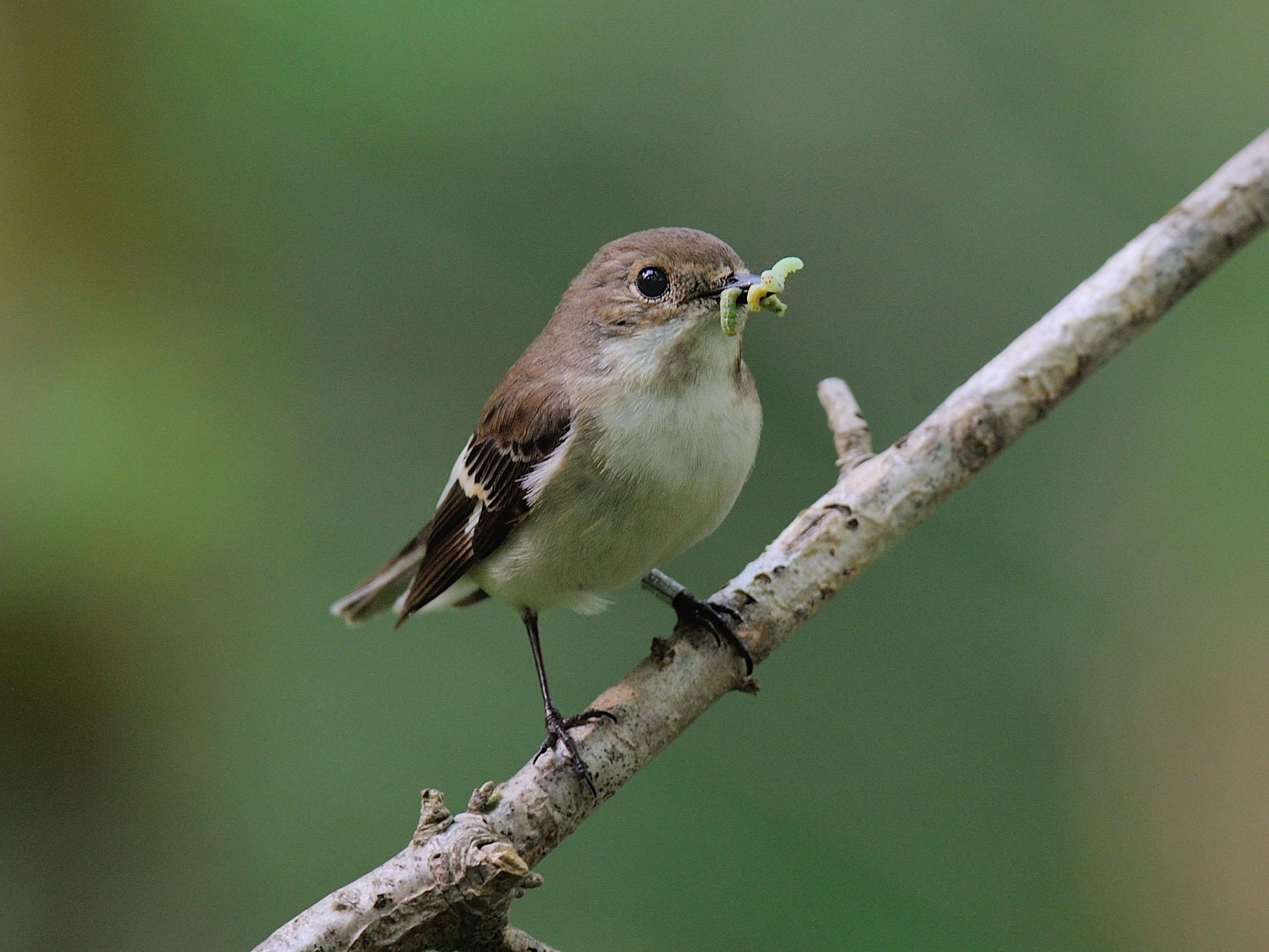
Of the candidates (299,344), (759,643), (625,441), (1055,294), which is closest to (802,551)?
(759,643)

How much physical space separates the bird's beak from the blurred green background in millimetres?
888

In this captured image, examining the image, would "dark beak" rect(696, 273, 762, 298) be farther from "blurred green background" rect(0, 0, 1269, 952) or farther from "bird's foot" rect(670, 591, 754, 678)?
"blurred green background" rect(0, 0, 1269, 952)

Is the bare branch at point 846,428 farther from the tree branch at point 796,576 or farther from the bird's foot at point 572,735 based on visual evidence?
the bird's foot at point 572,735

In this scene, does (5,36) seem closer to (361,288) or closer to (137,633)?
(361,288)

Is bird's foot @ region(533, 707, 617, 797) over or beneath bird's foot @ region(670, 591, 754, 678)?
beneath

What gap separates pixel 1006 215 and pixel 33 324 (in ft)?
10.1

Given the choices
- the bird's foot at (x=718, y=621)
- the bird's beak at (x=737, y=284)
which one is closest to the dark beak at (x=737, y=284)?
the bird's beak at (x=737, y=284)

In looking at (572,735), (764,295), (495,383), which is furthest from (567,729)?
(495,383)

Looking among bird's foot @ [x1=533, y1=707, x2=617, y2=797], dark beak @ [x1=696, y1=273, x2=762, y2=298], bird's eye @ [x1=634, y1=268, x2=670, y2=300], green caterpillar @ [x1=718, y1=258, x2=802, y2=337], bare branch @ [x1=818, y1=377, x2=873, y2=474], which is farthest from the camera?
bare branch @ [x1=818, y1=377, x2=873, y2=474]

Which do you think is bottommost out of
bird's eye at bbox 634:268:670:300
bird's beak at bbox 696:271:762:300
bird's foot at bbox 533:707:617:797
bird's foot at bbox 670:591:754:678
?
bird's foot at bbox 533:707:617:797

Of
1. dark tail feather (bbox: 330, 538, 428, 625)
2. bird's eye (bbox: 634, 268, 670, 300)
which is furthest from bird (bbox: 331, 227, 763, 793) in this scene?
dark tail feather (bbox: 330, 538, 428, 625)

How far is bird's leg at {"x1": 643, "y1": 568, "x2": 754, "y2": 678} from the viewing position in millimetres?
2436

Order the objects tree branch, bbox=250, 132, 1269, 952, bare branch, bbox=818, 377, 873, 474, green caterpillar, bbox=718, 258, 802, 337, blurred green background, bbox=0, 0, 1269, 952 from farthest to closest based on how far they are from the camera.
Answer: blurred green background, bbox=0, 0, 1269, 952 → bare branch, bbox=818, 377, 873, 474 → green caterpillar, bbox=718, 258, 802, 337 → tree branch, bbox=250, 132, 1269, 952

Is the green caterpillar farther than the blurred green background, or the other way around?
the blurred green background
